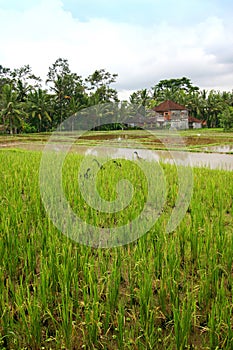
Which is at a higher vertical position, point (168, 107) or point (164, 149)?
point (168, 107)

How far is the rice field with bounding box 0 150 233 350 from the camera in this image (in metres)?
1.49

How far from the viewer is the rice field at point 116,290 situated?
1.49 m

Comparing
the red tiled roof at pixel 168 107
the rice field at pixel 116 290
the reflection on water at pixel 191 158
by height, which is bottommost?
the rice field at pixel 116 290

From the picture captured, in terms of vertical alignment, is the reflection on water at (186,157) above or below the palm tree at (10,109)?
below

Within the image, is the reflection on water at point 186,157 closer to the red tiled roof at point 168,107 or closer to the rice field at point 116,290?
the rice field at point 116,290

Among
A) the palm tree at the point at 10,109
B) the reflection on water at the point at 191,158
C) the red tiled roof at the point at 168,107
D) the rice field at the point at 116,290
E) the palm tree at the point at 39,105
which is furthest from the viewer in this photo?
the red tiled roof at the point at 168,107

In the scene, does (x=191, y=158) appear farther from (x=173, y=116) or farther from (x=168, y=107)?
(x=173, y=116)

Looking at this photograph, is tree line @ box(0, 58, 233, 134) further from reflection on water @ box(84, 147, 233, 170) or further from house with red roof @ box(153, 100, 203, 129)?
reflection on water @ box(84, 147, 233, 170)

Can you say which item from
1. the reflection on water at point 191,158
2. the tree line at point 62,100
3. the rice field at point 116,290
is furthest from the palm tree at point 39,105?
the rice field at point 116,290

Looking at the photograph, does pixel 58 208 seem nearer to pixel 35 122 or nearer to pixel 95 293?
pixel 95 293

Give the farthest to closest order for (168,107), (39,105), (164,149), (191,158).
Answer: (168,107) < (39,105) < (164,149) < (191,158)

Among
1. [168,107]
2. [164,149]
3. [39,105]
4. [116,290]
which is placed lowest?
[116,290]

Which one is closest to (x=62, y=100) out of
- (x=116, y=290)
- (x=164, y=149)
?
(x=164, y=149)

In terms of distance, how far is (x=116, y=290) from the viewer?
1.74 m
